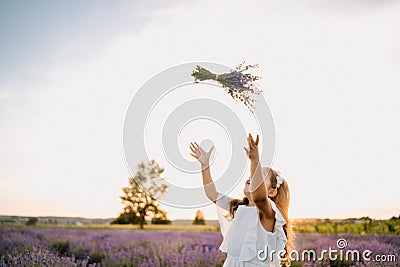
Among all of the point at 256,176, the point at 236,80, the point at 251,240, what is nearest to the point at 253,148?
the point at 256,176

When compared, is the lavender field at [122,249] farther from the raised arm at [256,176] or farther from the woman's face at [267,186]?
the raised arm at [256,176]

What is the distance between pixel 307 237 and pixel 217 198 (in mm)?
3140

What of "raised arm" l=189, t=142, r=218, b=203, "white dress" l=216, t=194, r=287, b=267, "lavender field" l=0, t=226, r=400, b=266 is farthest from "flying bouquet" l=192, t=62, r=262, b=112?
"lavender field" l=0, t=226, r=400, b=266

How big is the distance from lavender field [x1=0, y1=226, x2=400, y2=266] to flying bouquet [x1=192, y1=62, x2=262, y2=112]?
149cm

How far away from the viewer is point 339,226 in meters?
6.27

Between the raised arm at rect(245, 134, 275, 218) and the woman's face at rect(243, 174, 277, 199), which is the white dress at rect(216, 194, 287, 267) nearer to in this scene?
the woman's face at rect(243, 174, 277, 199)

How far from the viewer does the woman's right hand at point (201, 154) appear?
262 centimetres

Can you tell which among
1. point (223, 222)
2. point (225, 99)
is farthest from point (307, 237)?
point (225, 99)

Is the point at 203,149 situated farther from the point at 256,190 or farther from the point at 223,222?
the point at 256,190

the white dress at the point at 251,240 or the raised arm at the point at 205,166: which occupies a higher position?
the raised arm at the point at 205,166

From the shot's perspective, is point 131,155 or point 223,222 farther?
point 223,222

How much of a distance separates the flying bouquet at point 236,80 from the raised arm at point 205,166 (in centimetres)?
34

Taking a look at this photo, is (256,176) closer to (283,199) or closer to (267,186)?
(267,186)

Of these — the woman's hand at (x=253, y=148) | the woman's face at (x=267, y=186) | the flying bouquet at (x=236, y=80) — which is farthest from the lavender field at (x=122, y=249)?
the woman's hand at (x=253, y=148)
